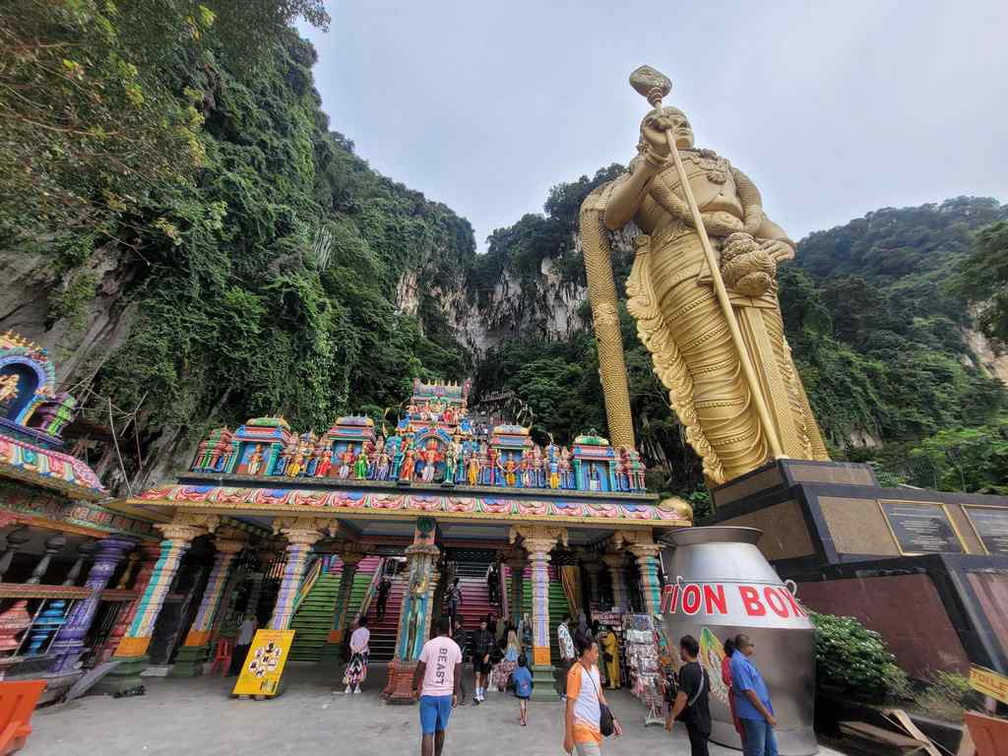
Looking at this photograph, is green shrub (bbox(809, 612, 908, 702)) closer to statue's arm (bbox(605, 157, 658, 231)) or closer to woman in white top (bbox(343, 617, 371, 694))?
woman in white top (bbox(343, 617, 371, 694))

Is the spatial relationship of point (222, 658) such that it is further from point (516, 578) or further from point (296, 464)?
point (516, 578)

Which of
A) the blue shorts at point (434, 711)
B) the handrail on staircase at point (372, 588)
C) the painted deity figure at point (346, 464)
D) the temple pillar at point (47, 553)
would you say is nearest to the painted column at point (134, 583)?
the temple pillar at point (47, 553)

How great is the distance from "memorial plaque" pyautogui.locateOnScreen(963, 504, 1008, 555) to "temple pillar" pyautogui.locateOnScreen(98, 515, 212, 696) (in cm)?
1184

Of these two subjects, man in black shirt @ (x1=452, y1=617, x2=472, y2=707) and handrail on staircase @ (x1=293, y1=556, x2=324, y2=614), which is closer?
man in black shirt @ (x1=452, y1=617, x2=472, y2=707)

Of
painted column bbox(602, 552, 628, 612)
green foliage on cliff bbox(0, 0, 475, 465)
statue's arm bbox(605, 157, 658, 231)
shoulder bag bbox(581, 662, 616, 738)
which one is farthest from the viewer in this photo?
statue's arm bbox(605, 157, 658, 231)

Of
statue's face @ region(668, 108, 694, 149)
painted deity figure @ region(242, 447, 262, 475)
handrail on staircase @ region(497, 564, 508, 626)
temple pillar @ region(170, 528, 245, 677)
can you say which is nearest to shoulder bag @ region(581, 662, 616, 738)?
painted deity figure @ region(242, 447, 262, 475)

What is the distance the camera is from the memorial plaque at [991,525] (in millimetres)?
6102

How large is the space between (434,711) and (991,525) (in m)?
8.11

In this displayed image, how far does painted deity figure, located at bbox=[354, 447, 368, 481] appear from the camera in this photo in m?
8.05

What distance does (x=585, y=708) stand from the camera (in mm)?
2947

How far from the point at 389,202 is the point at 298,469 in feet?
93.3

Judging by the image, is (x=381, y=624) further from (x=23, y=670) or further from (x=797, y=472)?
(x=797, y=472)

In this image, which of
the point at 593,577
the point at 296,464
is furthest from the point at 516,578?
the point at 296,464

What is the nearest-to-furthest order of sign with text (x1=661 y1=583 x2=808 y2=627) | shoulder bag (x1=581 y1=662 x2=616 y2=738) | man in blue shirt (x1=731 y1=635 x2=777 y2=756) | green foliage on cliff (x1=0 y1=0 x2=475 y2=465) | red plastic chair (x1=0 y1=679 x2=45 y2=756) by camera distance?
shoulder bag (x1=581 y1=662 x2=616 y2=738) → man in blue shirt (x1=731 y1=635 x2=777 y2=756) → red plastic chair (x1=0 y1=679 x2=45 y2=756) → sign with text (x1=661 y1=583 x2=808 y2=627) → green foliage on cliff (x1=0 y1=0 x2=475 y2=465)
